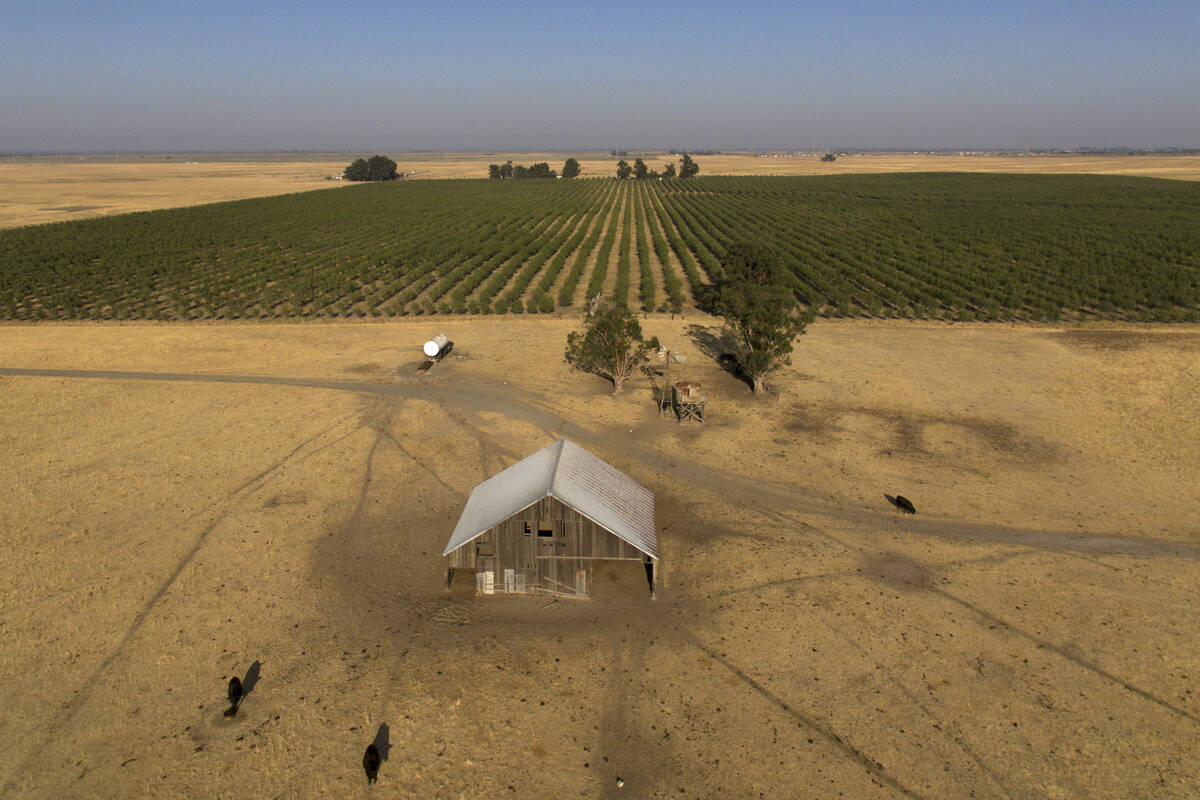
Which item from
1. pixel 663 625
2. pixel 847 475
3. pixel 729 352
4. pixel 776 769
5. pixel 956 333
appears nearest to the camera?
pixel 776 769

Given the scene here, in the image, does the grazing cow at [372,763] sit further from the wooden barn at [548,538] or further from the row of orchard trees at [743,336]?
the row of orchard trees at [743,336]

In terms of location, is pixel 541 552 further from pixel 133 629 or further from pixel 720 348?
pixel 720 348

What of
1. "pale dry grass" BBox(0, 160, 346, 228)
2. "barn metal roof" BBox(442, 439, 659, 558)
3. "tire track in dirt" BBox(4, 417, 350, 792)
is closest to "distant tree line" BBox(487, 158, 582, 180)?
"pale dry grass" BBox(0, 160, 346, 228)

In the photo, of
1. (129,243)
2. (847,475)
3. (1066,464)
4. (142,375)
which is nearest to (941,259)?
(1066,464)

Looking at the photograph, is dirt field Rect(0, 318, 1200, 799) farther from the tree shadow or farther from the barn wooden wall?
the tree shadow

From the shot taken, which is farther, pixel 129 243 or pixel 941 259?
pixel 129 243

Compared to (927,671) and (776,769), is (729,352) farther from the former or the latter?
(776,769)

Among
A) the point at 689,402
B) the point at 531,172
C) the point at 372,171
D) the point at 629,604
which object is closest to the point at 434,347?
the point at 689,402
